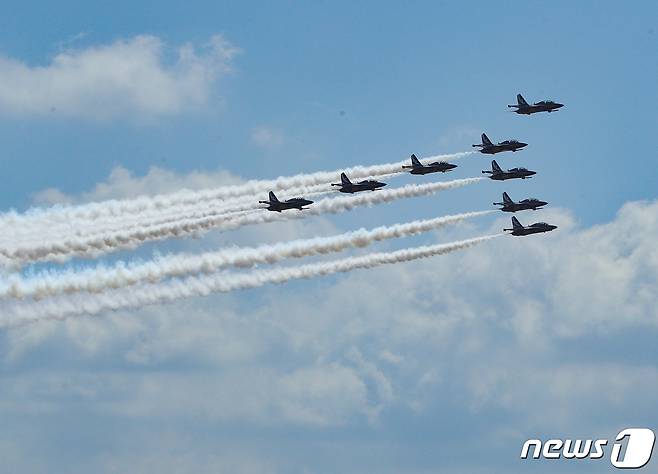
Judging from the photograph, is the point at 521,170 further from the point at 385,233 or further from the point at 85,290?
the point at 85,290

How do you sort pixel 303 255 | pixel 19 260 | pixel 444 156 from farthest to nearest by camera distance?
pixel 444 156
pixel 303 255
pixel 19 260

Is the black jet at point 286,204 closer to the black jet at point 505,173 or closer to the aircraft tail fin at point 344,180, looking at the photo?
the aircraft tail fin at point 344,180

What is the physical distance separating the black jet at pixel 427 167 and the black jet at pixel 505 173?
7.78 meters

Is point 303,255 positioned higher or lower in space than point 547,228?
lower

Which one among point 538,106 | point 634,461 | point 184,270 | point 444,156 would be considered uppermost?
point 538,106

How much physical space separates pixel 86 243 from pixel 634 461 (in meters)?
56.0

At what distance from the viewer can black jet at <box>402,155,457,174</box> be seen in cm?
18812

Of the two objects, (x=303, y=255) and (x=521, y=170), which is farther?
(x=521, y=170)

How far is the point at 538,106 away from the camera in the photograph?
195 m

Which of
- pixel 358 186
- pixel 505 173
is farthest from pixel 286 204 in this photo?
pixel 505 173

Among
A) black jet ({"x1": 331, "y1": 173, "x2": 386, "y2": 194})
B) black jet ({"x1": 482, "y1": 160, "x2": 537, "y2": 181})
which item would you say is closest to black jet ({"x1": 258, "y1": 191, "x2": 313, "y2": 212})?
black jet ({"x1": 331, "y1": 173, "x2": 386, "y2": 194})

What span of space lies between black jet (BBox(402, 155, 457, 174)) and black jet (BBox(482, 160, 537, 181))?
25.5 ft

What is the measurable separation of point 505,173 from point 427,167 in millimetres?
12410

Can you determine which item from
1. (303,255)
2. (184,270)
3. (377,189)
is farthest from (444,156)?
(184,270)
